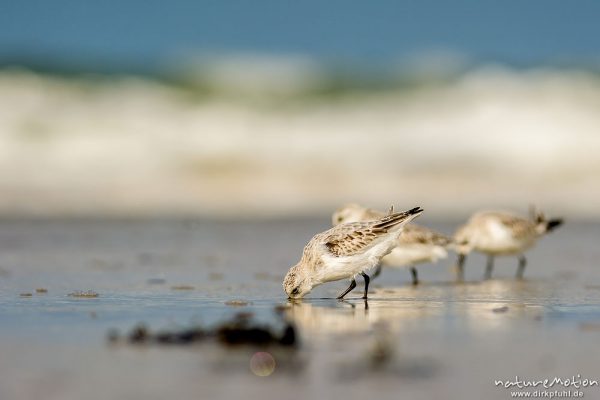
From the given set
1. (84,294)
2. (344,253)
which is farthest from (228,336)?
(84,294)

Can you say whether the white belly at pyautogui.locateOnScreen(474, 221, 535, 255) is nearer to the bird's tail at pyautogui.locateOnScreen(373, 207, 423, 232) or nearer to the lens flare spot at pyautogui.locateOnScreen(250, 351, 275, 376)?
the bird's tail at pyautogui.locateOnScreen(373, 207, 423, 232)

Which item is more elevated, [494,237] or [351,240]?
[494,237]

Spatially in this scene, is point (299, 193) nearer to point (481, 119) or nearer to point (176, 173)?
point (176, 173)

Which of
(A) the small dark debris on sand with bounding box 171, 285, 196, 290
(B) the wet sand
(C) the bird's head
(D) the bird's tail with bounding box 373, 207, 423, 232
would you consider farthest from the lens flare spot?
(A) the small dark debris on sand with bounding box 171, 285, 196, 290

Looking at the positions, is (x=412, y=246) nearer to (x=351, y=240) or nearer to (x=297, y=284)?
(x=351, y=240)

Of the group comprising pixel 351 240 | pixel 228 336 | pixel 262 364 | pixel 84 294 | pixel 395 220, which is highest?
pixel 395 220

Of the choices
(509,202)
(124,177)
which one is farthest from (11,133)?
(509,202)
